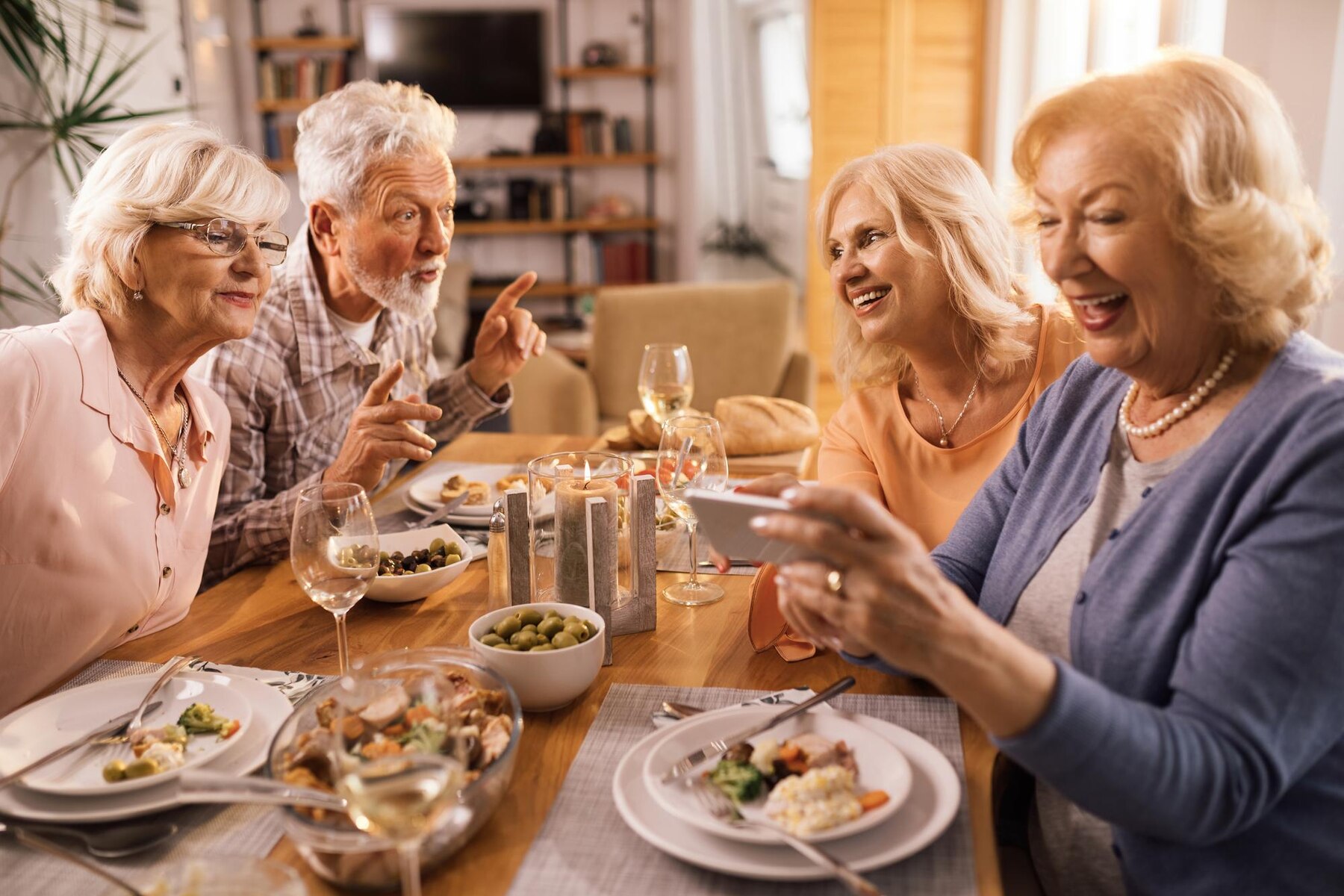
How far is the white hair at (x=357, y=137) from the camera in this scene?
225 cm

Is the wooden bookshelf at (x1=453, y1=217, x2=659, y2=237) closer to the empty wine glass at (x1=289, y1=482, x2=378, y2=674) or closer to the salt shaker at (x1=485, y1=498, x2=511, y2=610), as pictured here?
the salt shaker at (x1=485, y1=498, x2=511, y2=610)

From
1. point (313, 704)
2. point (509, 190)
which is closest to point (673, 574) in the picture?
point (313, 704)

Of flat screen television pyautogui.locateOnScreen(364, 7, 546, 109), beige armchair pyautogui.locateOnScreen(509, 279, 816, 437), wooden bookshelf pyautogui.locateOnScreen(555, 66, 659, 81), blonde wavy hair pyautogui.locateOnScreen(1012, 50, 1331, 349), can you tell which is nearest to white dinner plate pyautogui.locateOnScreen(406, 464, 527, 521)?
blonde wavy hair pyautogui.locateOnScreen(1012, 50, 1331, 349)

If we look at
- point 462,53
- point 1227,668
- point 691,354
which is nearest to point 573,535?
point 1227,668

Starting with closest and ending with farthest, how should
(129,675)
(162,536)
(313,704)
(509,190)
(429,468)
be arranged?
(313,704) < (129,675) < (162,536) < (429,468) < (509,190)

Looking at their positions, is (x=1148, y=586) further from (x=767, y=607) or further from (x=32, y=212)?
(x=32, y=212)

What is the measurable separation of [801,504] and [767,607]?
1.62 feet

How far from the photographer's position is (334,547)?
3.84 ft

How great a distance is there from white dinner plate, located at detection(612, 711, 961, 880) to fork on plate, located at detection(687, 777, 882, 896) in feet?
0.05

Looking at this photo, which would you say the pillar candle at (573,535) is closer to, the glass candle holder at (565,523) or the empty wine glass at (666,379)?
the glass candle holder at (565,523)

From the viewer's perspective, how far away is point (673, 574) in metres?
1.63

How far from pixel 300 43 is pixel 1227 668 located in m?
6.76

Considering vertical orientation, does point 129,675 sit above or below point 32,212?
below

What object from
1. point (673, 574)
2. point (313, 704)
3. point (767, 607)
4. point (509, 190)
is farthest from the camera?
point (509, 190)
